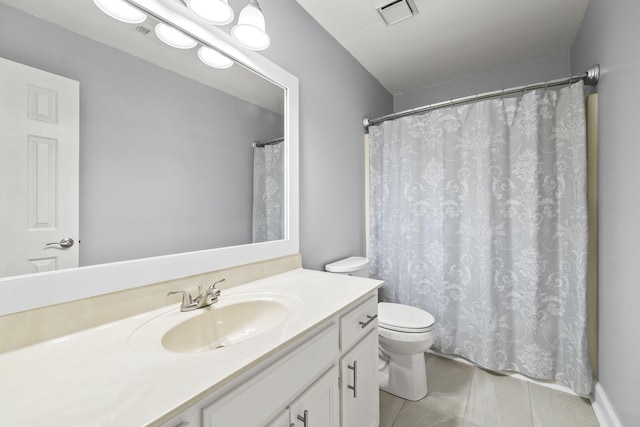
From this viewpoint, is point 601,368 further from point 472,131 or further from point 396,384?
point 472,131

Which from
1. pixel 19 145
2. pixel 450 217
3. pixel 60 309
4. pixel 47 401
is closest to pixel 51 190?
pixel 19 145

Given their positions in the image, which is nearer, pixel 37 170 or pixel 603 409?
pixel 37 170

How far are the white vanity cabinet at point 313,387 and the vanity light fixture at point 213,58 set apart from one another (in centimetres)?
117

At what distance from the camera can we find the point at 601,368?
1436 mm

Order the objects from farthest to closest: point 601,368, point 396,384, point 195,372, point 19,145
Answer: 1. point 396,384
2. point 601,368
3. point 19,145
4. point 195,372

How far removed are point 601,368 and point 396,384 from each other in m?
1.11

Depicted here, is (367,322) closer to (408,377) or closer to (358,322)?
(358,322)

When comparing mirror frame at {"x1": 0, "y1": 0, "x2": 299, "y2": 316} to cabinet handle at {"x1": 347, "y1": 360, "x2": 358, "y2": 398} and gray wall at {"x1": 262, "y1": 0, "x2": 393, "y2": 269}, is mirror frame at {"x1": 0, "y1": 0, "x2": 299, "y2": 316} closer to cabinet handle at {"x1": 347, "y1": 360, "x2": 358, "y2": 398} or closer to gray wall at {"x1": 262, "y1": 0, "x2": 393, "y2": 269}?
gray wall at {"x1": 262, "y1": 0, "x2": 393, "y2": 269}

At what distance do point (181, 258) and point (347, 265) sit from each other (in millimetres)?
1100

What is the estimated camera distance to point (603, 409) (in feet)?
4.42

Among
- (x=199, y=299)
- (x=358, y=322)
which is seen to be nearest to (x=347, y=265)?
(x=358, y=322)

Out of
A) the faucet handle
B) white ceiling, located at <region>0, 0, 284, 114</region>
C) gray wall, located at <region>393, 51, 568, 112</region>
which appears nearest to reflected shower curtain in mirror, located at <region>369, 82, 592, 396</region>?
gray wall, located at <region>393, 51, 568, 112</region>

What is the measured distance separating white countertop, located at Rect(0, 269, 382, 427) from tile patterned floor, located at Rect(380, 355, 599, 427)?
1102 mm

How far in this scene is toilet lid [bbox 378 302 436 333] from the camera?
1.54 m
